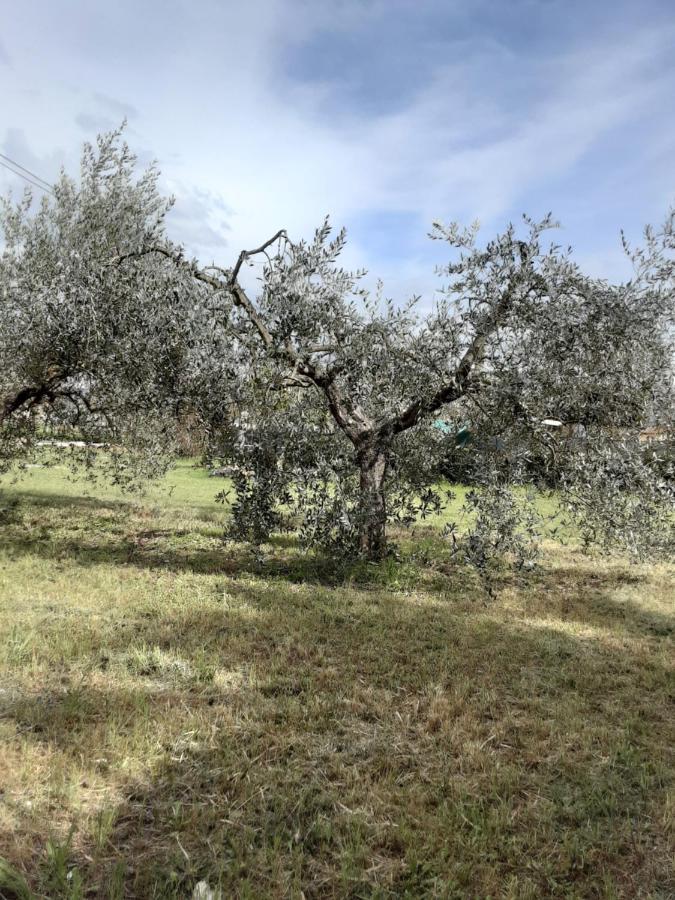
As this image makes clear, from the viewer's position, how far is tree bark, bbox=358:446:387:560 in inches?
386

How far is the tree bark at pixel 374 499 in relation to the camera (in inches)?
386

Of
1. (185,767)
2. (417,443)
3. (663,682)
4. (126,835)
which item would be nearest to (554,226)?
(417,443)

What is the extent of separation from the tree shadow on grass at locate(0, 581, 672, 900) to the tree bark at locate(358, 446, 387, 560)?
8.77 ft

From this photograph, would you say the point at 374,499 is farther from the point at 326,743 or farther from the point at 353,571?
the point at 326,743

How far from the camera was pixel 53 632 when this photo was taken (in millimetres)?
6750

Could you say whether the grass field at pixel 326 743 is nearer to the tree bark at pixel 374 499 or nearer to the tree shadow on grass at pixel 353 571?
the tree shadow on grass at pixel 353 571

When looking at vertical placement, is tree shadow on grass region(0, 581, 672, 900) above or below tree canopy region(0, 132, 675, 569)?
below

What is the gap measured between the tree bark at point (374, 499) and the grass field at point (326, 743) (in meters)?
1.19

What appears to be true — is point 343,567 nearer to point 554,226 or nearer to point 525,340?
point 525,340

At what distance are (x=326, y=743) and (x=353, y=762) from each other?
288mm

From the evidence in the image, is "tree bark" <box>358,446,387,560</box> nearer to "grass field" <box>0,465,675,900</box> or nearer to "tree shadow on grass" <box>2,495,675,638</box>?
"tree shadow on grass" <box>2,495,675,638</box>

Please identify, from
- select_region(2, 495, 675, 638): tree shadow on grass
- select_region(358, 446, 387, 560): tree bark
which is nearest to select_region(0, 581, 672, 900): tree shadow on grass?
select_region(2, 495, 675, 638): tree shadow on grass

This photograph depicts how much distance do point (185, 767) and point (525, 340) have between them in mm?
6742

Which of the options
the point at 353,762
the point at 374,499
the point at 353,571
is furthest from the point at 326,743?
the point at 353,571
